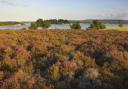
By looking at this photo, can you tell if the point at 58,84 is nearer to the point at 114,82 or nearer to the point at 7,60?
the point at 114,82

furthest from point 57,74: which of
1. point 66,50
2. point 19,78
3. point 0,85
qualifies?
point 66,50

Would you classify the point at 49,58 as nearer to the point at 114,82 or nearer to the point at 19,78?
the point at 19,78

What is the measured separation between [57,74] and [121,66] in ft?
7.29

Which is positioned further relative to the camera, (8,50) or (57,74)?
(8,50)

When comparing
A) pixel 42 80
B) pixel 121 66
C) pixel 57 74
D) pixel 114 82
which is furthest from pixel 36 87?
pixel 121 66

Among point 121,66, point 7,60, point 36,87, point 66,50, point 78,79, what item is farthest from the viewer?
point 66,50

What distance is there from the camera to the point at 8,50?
12688 millimetres

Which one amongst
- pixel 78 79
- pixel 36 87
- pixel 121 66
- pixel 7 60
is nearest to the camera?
pixel 36 87

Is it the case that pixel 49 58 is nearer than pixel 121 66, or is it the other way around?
pixel 121 66

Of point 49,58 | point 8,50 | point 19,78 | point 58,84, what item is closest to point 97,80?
point 58,84

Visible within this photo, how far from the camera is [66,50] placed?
495 inches

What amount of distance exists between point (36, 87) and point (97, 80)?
1.76 metres

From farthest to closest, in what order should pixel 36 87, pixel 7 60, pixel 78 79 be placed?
pixel 7 60 → pixel 78 79 → pixel 36 87

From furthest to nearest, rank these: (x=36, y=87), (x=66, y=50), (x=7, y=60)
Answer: (x=66, y=50) → (x=7, y=60) → (x=36, y=87)
